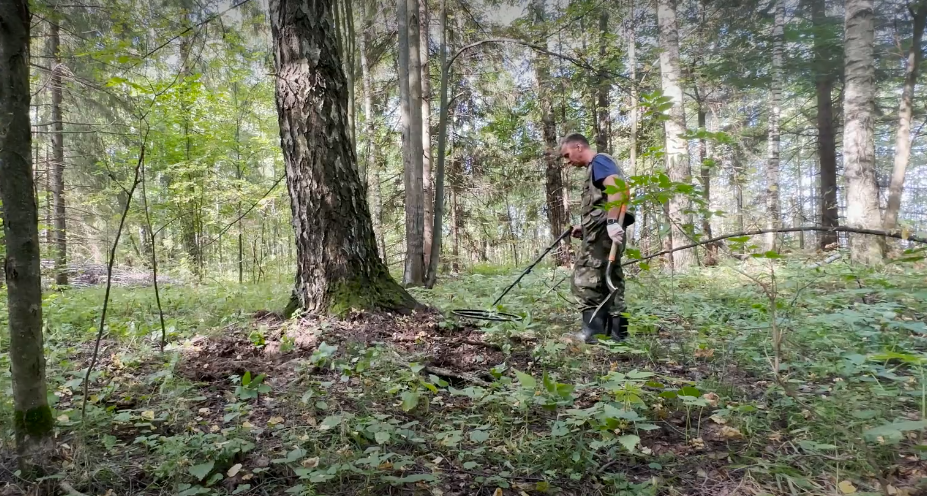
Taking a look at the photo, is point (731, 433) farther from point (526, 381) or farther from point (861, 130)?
point (861, 130)

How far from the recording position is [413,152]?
6.96 metres

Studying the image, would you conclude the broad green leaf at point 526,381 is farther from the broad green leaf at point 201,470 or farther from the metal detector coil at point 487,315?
the metal detector coil at point 487,315

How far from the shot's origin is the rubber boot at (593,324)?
144 inches

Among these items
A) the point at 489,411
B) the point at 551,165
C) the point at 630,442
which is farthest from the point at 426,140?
the point at 630,442

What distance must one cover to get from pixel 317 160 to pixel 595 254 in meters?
2.58

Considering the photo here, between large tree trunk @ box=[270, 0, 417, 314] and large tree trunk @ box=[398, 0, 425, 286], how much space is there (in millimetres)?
3033

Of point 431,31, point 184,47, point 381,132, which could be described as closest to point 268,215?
point 381,132

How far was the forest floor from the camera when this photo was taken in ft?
5.39

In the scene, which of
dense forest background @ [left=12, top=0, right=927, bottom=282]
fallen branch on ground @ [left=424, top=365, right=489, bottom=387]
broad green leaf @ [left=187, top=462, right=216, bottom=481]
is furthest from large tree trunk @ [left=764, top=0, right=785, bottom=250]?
broad green leaf @ [left=187, top=462, right=216, bottom=481]

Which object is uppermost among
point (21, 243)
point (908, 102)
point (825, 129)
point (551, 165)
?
point (825, 129)

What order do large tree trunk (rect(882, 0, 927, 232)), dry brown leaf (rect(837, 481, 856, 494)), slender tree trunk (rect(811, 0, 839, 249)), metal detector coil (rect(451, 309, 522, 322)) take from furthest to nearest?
slender tree trunk (rect(811, 0, 839, 249))
large tree trunk (rect(882, 0, 927, 232))
metal detector coil (rect(451, 309, 522, 322))
dry brown leaf (rect(837, 481, 856, 494))

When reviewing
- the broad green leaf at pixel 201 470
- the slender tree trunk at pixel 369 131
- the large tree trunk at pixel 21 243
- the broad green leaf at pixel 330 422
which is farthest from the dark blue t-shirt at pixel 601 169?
the slender tree trunk at pixel 369 131

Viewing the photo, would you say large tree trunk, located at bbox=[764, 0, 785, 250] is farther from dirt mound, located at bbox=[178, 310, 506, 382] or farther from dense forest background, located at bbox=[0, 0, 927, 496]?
dirt mound, located at bbox=[178, 310, 506, 382]

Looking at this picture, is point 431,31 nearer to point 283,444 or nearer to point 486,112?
point 486,112
